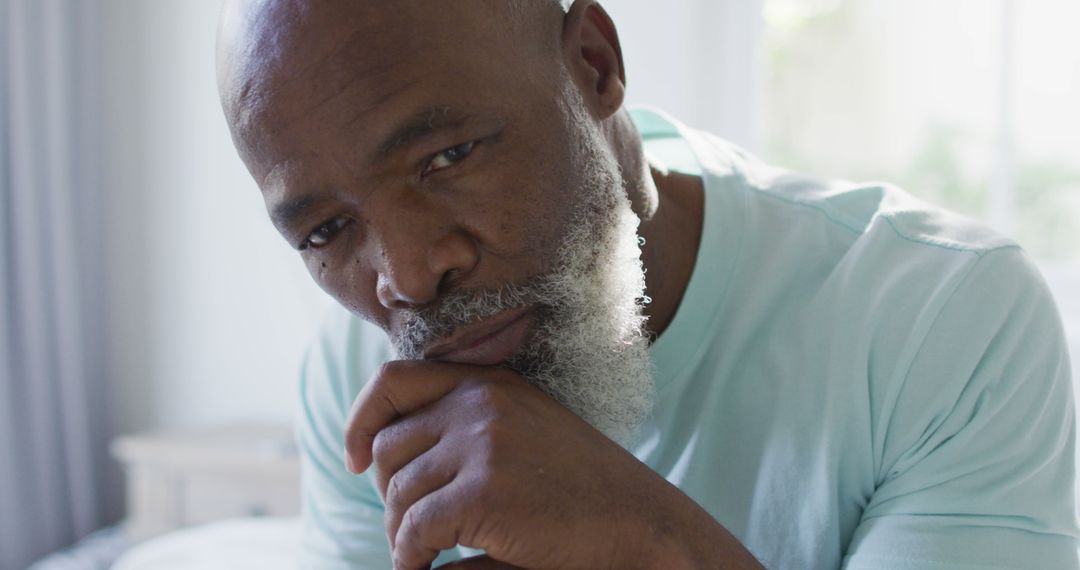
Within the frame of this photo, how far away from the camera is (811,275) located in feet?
3.61

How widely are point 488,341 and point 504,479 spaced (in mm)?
161

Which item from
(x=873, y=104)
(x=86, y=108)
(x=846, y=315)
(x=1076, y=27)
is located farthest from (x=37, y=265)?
(x=1076, y=27)

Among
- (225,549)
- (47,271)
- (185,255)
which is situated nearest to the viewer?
(225,549)

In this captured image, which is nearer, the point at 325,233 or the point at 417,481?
the point at 417,481

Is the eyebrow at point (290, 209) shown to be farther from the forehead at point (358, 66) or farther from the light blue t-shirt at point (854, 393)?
the light blue t-shirt at point (854, 393)

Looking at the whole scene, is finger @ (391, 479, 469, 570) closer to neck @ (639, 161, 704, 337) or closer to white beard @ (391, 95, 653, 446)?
white beard @ (391, 95, 653, 446)

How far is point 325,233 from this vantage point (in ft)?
3.17

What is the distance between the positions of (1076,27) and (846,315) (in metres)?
1.88

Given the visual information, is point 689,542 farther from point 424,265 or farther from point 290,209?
point 290,209

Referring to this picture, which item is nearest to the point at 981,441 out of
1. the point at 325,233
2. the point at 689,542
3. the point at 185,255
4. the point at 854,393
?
the point at 854,393

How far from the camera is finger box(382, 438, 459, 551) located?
0.82 meters

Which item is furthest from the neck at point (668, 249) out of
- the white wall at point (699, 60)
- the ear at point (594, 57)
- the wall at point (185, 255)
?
the wall at point (185, 255)

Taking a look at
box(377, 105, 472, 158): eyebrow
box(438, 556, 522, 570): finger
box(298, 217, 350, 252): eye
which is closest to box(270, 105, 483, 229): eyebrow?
box(377, 105, 472, 158): eyebrow

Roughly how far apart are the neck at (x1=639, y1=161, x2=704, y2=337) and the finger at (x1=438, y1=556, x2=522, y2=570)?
37 cm
